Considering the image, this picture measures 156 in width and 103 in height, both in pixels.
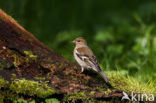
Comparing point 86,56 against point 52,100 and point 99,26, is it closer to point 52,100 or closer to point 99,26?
point 52,100

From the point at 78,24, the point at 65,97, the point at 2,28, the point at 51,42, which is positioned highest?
the point at 78,24

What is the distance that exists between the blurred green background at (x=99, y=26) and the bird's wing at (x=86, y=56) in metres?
1.53

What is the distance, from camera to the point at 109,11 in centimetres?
1290

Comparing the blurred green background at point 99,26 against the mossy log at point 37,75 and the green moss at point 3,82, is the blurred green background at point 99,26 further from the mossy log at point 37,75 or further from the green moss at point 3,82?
the green moss at point 3,82

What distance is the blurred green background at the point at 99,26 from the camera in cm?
942

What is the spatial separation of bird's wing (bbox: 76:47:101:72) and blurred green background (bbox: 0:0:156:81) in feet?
5.03

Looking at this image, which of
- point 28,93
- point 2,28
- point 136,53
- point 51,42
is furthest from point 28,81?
point 51,42

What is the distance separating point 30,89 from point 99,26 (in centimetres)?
727

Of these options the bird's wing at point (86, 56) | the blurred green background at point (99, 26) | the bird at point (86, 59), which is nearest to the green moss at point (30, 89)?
the bird at point (86, 59)

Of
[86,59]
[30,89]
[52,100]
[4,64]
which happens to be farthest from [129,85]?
[4,64]

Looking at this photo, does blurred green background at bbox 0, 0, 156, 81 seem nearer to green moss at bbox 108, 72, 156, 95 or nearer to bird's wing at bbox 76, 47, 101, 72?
bird's wing at bbox 76, 47, 101, 72

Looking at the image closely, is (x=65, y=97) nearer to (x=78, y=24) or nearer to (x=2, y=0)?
(x=2, y=0)

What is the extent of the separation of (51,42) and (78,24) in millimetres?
1501

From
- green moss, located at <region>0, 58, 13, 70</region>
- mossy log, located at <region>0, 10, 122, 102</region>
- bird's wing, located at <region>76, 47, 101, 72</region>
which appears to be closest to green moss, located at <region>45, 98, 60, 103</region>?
mossy log, located at <region>0, 10, 122, 102</region>
